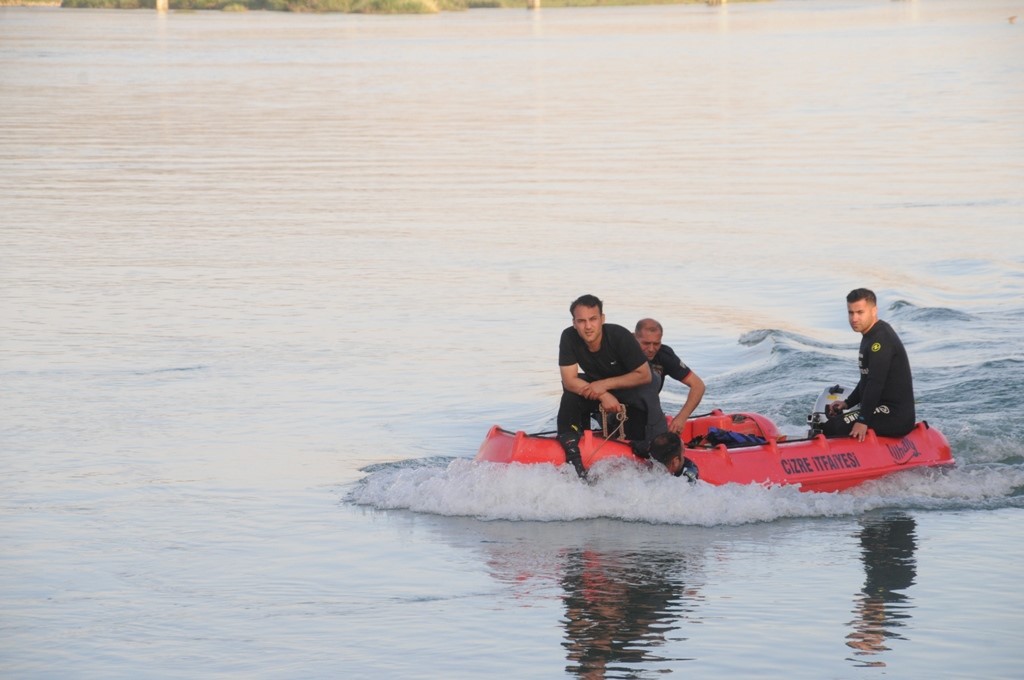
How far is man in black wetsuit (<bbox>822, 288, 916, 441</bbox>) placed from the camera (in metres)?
12.3

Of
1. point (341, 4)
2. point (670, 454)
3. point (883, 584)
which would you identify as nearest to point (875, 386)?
point (670, 454)

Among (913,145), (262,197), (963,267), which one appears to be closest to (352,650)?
(963,267)

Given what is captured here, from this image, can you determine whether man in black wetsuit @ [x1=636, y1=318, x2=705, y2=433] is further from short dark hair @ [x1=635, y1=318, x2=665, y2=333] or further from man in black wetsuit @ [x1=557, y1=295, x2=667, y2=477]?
man in black wetsuit @ [x1=557, y1=295, x2=667, y2=477]

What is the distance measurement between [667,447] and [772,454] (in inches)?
41.4

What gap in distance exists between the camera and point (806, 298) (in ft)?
69.7

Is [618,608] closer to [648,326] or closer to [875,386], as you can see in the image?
[648,326]

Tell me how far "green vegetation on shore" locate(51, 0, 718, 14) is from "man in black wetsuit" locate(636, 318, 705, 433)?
124m

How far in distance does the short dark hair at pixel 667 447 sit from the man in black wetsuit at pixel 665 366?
33cm

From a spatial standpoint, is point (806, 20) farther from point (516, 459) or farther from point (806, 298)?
point (516, 459)

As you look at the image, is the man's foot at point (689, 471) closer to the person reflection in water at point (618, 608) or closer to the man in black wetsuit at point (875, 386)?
the person reflection in water at point (618, 608)

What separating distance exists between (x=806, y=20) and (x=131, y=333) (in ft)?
343

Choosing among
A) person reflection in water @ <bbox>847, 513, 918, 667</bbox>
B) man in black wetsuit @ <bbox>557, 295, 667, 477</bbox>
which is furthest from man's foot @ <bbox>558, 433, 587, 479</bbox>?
person reflection in water @ <bbox>847, 513, 918, 667</bbox>

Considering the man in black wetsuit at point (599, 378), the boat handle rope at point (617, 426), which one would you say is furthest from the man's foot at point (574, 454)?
the boat handle rope at point (617, 426)

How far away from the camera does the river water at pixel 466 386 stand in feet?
31.9
